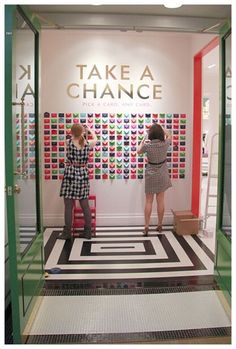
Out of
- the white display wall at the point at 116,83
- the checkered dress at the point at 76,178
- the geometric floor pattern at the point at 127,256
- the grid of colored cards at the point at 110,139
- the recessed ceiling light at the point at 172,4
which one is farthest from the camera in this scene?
the grid of colored cards at the point at 110,139

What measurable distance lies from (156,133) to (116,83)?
1.06 metres

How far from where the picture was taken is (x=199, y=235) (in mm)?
5102

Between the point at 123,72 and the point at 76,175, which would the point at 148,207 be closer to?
the point at 76,175

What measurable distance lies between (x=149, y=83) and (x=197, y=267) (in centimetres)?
274

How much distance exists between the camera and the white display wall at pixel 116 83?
534cm

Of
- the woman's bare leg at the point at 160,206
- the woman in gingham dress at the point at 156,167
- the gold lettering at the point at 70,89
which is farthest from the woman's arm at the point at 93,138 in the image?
the woman's bare leg at the point at 160,206

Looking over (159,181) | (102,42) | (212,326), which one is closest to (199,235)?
(159,181)

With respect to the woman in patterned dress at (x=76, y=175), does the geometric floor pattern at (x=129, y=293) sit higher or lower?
lower

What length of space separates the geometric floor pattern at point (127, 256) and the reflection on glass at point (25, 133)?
37.0 inches

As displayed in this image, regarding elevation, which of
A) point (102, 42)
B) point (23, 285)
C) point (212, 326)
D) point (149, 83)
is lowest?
point (212, 326)

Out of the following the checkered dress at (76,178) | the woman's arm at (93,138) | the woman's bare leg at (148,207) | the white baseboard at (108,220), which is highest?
the woman's arm at (93,138)

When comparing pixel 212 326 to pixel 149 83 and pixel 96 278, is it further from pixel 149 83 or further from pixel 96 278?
pixel 149 83

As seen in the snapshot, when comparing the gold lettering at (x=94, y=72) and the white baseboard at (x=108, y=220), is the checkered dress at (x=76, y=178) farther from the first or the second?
the gold lettering at (x=94, y=72)

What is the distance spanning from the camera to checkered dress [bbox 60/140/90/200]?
471 cm
